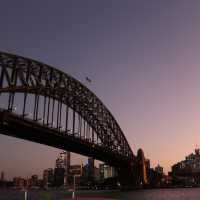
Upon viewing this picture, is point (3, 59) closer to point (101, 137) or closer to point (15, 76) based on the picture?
point (15, 76)

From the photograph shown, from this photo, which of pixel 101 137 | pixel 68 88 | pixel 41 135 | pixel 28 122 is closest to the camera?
pixel 28 122

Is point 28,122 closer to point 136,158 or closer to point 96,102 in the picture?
point 96,102

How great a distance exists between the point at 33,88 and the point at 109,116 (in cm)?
4370

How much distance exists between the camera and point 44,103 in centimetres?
7125

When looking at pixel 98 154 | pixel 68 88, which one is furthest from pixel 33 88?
pixel 98 154

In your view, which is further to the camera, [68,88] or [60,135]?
[68,88]

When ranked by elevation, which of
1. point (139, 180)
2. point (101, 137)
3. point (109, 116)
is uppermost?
point (109, 116)

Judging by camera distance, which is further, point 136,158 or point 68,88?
point 136,158

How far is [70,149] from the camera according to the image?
2980 inches

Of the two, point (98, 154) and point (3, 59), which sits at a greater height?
point (3, 59)

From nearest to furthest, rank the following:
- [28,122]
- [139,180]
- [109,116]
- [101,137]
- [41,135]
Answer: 1. [28,122]
2. [41,135]
3. [101,137]
4. [109,116]
5. [139,180]

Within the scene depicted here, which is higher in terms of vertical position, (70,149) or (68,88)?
(68,88)

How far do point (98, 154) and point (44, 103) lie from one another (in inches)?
922

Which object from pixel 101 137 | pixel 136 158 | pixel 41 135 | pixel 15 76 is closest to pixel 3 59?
pixel 15 76
